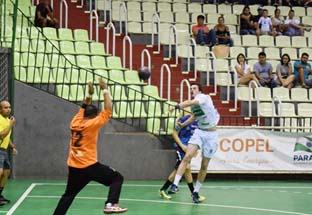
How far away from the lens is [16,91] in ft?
61.4

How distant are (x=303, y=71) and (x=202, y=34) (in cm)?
330

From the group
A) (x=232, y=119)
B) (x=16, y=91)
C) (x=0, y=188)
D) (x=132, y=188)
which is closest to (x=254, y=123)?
(x=232, y=119)

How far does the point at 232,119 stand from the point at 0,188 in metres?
8.57

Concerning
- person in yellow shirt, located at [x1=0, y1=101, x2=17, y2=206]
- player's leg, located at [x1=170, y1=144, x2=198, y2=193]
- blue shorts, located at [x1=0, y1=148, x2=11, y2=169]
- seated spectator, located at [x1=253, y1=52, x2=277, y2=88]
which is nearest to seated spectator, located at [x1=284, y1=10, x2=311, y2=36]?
seated spectator, located at [x1=253, y1=52, x2=277, y2=88]

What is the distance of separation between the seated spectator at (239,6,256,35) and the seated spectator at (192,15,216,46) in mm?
2007

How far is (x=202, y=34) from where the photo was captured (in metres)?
24.2

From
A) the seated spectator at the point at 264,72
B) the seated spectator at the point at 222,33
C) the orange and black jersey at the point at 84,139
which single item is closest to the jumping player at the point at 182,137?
the orange and black jersey at the point at 84,139

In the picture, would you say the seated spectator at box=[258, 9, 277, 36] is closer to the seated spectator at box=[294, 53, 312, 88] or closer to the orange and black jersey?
the seated spectator at box=[294, 53, 312, 88]

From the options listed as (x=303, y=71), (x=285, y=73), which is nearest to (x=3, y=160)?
(x=285, y=73)

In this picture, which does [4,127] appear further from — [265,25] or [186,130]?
[265,25]

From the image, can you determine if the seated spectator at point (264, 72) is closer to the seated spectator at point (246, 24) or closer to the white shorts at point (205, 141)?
the seated spectator at point (246, 24)

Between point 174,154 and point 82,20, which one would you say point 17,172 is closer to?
point 174,154

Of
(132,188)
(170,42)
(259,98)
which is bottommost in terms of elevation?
(132,188)

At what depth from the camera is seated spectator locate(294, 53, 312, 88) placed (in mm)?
23281
